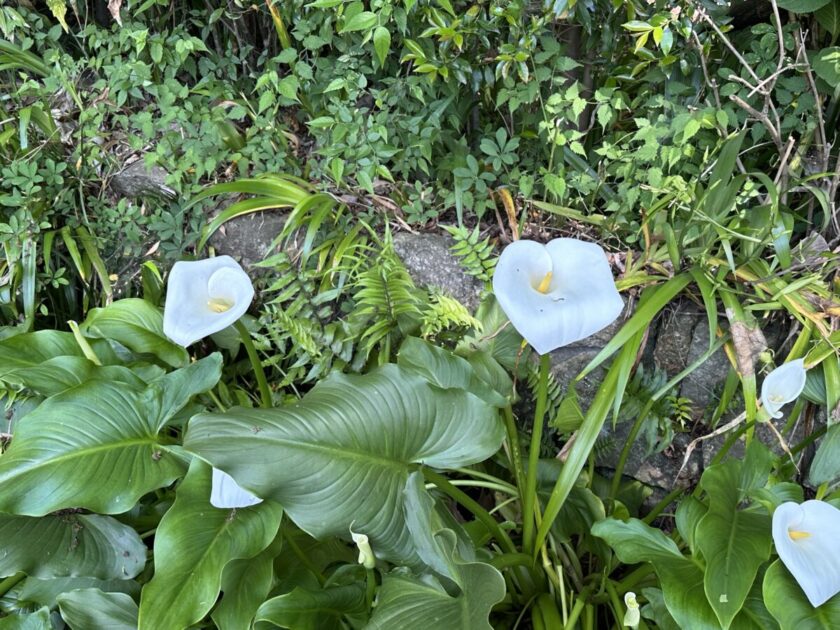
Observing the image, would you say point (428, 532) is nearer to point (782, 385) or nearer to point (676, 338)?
point (782, 385)

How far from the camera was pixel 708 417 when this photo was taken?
4.66 feet

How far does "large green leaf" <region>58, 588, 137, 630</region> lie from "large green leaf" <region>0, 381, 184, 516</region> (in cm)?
14

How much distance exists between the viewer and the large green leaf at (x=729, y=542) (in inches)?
32.2

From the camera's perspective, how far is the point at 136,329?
4.47ft

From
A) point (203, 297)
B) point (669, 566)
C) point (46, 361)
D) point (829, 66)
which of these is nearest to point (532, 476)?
point (669, 566)

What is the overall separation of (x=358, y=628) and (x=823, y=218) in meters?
1.35

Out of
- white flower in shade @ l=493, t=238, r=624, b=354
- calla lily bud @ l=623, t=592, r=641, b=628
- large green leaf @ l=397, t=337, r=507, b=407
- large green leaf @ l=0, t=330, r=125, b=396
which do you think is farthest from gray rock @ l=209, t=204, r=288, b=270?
calla lily bud @ l=623, t=592, r=641, b=628

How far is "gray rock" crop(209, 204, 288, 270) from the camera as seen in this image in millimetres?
1716

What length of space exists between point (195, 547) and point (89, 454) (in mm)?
272

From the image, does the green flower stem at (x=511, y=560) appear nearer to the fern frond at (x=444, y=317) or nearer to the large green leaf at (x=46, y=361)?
the fern frond at (x=444, y=317)

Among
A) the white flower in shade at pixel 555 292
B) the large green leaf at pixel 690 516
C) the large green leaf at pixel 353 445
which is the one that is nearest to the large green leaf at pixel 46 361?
the large green leaf at pixel 353 445

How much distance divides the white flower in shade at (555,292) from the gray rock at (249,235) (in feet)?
3.47

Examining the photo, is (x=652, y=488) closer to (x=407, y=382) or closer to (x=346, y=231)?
(x=407, y=382)

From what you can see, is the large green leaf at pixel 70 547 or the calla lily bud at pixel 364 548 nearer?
the calla lily bud at pixel 364 548
